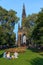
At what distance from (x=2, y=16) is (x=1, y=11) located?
1515 millimetres

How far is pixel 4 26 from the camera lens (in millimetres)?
63312

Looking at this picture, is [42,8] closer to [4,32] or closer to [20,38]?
[4,32]

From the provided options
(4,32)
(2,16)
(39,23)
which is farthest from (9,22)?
(39,23)

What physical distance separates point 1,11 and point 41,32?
79.8 ft

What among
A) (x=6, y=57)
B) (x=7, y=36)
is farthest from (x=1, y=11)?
(x=6, y=57)

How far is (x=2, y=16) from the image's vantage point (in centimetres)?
6444

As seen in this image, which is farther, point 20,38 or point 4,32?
point 20,38

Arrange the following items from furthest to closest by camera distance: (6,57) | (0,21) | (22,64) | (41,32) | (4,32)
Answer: (0,21)
(4,32)
(41,32)
(6,57)
(22,64)

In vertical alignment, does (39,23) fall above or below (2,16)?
below

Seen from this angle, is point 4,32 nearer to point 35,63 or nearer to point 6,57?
point 6,57

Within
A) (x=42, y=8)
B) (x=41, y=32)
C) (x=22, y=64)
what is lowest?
(x=22, y=64)

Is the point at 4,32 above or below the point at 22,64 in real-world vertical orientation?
above

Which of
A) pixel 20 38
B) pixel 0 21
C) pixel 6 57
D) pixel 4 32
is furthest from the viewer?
pixel 20 38

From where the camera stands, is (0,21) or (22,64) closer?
(22,64)
